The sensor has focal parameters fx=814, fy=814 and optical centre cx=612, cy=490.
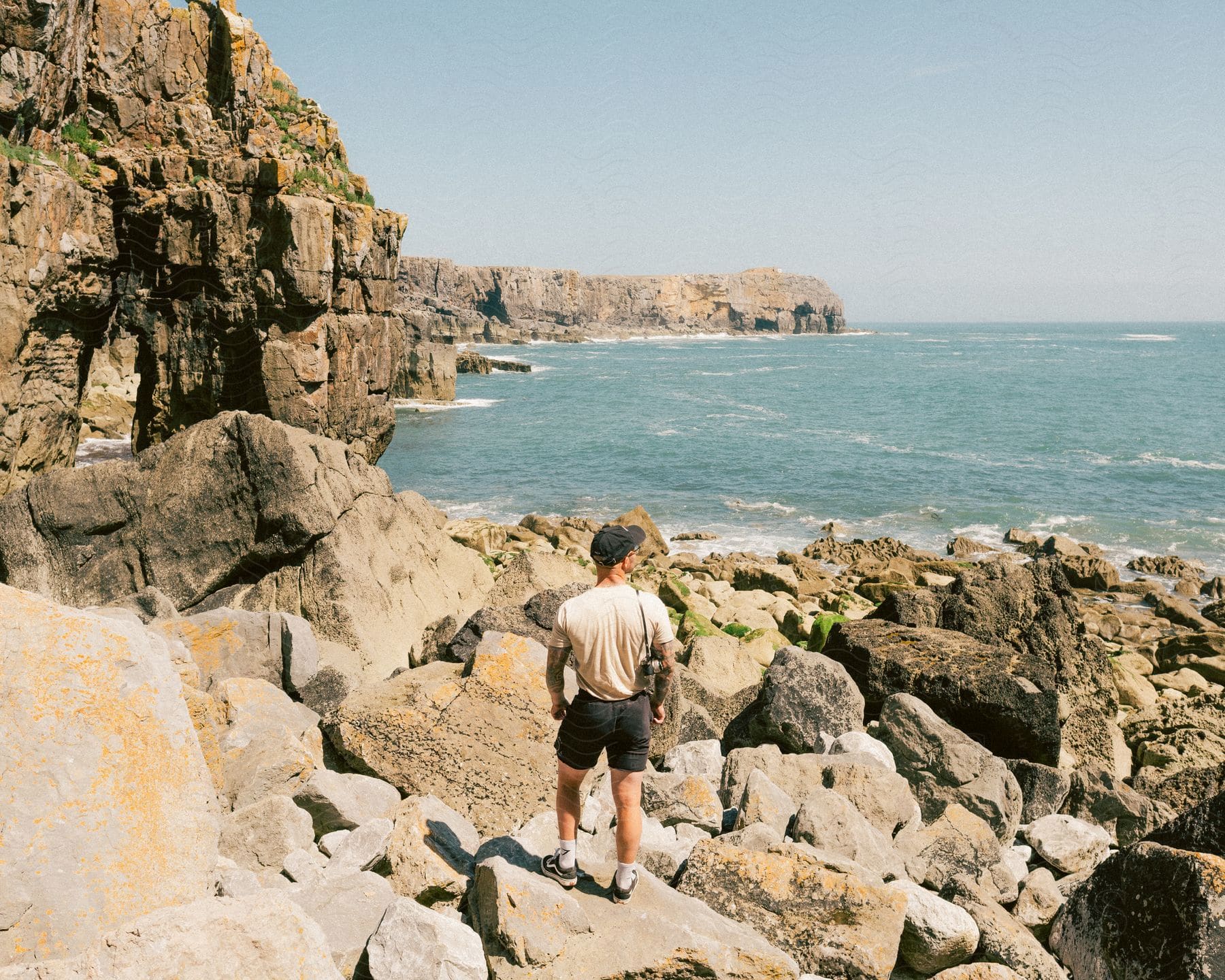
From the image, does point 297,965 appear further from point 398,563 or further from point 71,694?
point 398,563

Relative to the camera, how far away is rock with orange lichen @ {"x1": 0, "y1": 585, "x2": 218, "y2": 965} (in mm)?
3164

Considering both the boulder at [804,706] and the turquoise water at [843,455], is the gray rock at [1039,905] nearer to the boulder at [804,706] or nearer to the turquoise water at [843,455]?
the boulder at [804,706]

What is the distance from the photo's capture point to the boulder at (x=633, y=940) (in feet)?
12.2

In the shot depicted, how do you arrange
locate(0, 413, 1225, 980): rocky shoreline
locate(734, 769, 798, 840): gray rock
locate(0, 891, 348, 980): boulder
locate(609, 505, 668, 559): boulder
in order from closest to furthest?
1. locate(0, 891, 348, 980): boulder
2. locate(0, 413, 1225, 980): rocky shoreline
3. locate(734, 769, 798, 840): gray rock
4. locate(609, 505, 668, 559): boulder

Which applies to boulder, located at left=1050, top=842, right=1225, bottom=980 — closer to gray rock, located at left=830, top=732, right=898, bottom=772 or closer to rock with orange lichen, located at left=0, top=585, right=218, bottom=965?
gray rock, located at left=830, top=732, right=898, bottom=772

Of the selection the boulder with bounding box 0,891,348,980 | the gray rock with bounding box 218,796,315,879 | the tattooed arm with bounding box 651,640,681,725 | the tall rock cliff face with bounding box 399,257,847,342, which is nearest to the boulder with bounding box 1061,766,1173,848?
the tattooed arm with bounding box 651,640,681,725

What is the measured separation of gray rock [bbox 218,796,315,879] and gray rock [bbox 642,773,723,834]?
2.20 metres

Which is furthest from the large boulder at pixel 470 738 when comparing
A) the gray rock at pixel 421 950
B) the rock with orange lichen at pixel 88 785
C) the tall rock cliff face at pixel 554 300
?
the tall rock cliff face at pixel 554 300

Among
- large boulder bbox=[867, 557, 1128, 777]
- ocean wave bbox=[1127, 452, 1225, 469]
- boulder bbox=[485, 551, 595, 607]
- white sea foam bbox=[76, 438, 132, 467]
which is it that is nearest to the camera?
large boulder bbox=[867, 557, 1128, 777]

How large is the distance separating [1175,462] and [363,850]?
148ft

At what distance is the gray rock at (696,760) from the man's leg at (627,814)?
233cm

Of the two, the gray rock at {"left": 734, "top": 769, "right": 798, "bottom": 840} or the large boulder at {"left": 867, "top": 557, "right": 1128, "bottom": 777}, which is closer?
the gray rock at {"left": 734, "top": 769, "right": 798, "bottom": 840}

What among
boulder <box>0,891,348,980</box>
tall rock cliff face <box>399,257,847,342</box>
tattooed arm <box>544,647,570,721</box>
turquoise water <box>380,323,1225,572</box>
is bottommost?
turquoise water <box>380,323,1225,572</box>

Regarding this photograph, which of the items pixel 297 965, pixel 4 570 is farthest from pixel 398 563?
pixel 297 965
